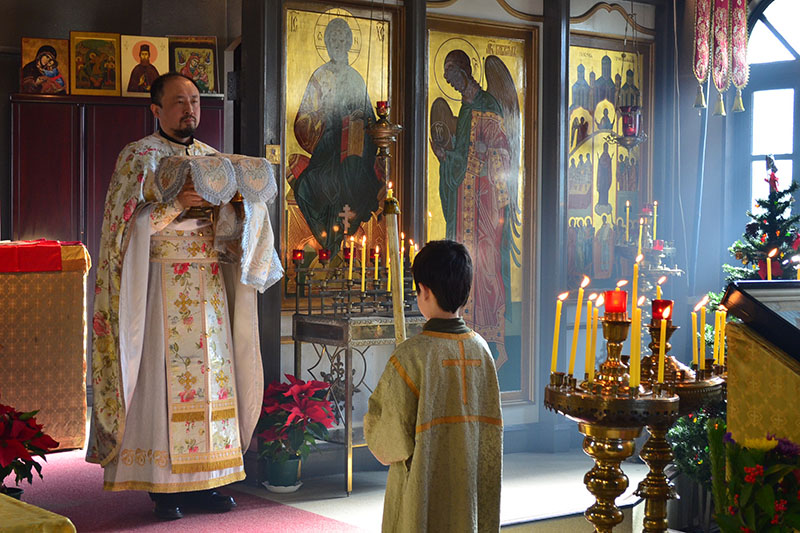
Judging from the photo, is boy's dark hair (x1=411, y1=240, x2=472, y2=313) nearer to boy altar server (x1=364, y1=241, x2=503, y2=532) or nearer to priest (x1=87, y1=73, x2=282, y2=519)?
boy altar server (x1=364, y1=241, x2=503, y2=532)

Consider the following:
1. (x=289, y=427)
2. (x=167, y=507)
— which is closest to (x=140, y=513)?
(x=167, y=507)

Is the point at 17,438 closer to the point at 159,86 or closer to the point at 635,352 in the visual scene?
the point at 635,352

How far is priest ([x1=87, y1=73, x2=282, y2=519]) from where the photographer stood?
443 cm

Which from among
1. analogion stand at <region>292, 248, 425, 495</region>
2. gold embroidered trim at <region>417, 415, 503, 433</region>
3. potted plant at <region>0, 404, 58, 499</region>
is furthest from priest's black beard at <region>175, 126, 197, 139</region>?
gold embroidered trim at <region>417, 415, 503, 433</region>

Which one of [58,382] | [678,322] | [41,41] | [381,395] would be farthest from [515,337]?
[41,41]

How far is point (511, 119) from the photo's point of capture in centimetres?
634

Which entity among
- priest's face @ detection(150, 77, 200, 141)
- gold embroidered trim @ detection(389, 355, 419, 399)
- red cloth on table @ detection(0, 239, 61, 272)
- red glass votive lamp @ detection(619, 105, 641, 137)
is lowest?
gold embroidered trim @ detection(389, 355, 419, 399)

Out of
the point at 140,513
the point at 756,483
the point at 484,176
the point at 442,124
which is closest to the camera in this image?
the point at 756,483

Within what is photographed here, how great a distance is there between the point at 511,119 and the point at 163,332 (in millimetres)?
2793

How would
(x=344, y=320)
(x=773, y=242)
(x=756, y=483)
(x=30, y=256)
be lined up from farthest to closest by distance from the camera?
(x=30, y=256)
(x=344, y=320)
(x=773, y=242)
(x=756, y=483)

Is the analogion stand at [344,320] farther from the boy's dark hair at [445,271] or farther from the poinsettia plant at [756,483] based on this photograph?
the poinsettia plant at [756,483]

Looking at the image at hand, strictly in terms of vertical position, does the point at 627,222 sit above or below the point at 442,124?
below

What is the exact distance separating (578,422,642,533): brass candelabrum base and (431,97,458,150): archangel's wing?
3.44m

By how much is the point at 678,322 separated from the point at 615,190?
3.25 ft
